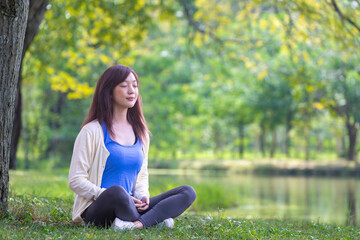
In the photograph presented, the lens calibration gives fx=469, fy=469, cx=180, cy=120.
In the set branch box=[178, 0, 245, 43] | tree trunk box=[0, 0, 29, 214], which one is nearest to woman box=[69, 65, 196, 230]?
tree trunk box=[0, 0, 29, 214]

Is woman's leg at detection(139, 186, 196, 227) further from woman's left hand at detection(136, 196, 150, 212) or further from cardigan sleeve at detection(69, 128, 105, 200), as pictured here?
cardigan sleeve at detection(69, 128, 105, 200)

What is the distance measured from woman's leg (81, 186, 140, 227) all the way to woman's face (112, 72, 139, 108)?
84cm

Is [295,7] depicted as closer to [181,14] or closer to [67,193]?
[181,14]

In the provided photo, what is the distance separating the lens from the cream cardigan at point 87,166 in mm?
3926

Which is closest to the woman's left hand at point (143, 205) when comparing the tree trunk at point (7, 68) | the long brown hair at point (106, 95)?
the long brown hair at point (106, 95)

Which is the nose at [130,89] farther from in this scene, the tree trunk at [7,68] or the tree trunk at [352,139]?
the tree trunk at [352,139]

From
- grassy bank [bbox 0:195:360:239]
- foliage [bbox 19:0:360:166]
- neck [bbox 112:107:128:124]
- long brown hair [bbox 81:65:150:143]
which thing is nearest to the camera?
grassy bank [bbox 0:195:360:239]

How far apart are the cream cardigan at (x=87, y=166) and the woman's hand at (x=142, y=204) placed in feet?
1.16

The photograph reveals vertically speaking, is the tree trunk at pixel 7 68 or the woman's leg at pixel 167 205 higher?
the tree trunk at pixel 7 68

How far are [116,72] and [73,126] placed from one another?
19517 mm

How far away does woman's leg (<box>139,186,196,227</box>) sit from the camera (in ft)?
13.5

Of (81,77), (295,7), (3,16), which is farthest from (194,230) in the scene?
(81,77)

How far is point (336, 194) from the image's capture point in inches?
565

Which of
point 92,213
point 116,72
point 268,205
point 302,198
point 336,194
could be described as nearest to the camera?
point 92,213
